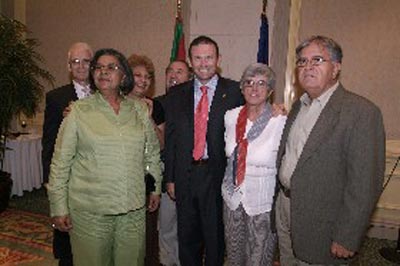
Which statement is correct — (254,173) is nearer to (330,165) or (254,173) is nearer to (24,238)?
(330,165)

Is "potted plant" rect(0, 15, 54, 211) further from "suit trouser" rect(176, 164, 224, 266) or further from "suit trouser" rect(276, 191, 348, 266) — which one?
"suit trouser" rect(276, 191, 348, 266)

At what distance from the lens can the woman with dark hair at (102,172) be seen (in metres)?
1.98

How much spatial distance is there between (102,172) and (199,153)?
735 mm

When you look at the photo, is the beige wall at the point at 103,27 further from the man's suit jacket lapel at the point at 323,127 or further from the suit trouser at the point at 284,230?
the man's suit jacket lapel at the point at 323,127

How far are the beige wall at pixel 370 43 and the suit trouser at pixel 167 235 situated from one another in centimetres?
251

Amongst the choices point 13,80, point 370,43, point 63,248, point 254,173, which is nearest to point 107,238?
point 63,248

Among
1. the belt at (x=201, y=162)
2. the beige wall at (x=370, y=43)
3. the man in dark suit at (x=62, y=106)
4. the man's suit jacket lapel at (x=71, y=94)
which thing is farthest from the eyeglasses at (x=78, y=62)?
the beige wall at (x=370, y=43)

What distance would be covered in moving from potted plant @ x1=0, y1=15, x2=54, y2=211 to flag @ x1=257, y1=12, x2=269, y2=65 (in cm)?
260

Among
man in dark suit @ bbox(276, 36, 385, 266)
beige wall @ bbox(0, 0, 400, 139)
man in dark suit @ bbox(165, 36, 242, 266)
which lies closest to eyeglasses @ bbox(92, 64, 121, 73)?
man in dark suit @ bbox(165, 36, 242, 266)

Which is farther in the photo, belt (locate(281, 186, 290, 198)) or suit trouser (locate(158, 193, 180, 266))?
suit trouser (locate(158, 193, 180, 266))

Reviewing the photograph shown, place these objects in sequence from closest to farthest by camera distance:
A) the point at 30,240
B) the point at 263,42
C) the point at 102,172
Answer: the point at 102,172
the point at 30,240
the point at 263,42

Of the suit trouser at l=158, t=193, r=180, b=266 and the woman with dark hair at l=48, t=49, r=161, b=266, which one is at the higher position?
the woman with dark hair at l=48, t=49, r=161, b=266

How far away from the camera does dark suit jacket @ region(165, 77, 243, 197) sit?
98.6 inches

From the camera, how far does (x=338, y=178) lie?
1.84m
